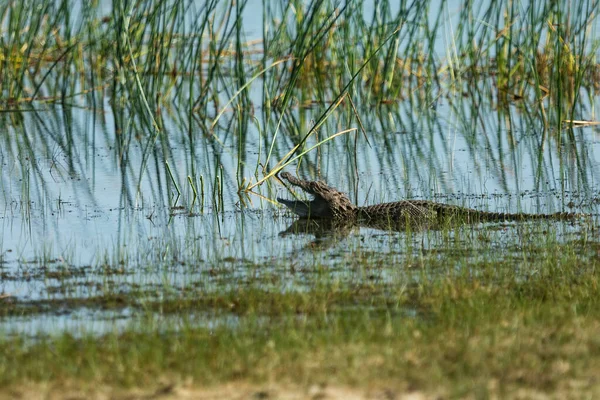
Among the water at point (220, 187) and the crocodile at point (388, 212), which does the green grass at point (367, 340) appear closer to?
the water at point (220, 187)

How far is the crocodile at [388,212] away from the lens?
852 centimetres

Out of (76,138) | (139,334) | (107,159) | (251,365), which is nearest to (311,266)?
(139,334)

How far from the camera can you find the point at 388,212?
898 centimetres

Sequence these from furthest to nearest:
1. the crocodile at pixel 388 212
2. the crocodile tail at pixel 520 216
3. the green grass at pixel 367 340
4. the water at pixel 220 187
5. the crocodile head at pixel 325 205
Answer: the crocodile head at pixel 325 205 → the crocodile at pixel 388 212 → the crocodile tail at pixel 520 216 → the water at pixel 220 187 → the green grass at pixel 367 340

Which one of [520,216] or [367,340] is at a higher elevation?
[520,216]

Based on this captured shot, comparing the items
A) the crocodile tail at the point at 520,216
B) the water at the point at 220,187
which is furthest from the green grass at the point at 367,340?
the crocodile tail at the point at 520,216

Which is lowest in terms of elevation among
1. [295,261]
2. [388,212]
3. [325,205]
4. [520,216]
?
[295,261]

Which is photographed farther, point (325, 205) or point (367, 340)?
point (325, 205)

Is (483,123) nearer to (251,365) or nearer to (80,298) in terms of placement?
(80,298)

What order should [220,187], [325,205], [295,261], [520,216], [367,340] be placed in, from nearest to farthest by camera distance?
[367,340]
[295,261]
[520,216]
[325,205]
[220,187]

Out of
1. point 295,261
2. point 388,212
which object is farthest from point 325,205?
point 295,261

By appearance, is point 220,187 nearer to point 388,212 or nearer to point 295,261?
point 388,212

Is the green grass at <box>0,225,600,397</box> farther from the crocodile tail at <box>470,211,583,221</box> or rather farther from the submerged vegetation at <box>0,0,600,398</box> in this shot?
the crocodile tail at <box>470,211,583,221</box>

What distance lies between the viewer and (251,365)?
448cm
